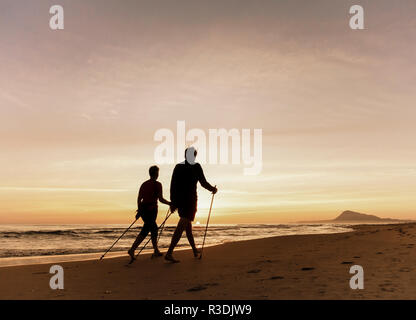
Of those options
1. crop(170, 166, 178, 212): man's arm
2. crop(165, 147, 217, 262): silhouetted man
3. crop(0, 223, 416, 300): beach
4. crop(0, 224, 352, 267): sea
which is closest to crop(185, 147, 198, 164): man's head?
crop(165, 147, 217, 262): silhouetted man

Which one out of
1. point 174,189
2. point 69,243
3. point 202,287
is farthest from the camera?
point 69,243

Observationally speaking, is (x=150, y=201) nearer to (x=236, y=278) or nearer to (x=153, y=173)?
(x=153, y=173)

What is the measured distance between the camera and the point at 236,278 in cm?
627

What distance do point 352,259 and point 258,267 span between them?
6.03 ft

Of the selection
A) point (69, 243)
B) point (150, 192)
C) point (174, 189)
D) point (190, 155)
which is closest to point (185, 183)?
point (174, 189)

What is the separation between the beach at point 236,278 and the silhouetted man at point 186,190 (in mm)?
832

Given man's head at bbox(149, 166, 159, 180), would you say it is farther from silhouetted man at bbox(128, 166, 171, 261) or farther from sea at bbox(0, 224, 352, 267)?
sea at bbox(0, 224, 352, 267)

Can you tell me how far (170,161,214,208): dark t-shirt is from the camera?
9.27 m

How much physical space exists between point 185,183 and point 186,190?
181 millimetres

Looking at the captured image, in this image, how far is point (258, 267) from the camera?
7.30 m

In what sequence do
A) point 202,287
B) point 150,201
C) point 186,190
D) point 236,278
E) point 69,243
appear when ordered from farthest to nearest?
point 69,243
point 150,201
point 186,190
point 236,278
point 202,287

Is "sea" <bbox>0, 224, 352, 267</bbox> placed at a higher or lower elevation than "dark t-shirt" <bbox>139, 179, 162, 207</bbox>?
lower
